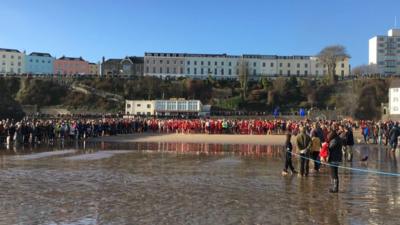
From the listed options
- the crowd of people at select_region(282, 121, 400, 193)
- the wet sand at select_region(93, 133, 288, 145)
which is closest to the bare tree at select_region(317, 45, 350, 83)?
the wet sand at select_region(93, 133, 288, 145)

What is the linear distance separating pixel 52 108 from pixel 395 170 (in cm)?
10816

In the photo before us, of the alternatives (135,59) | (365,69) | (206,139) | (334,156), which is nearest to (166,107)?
(135,59)

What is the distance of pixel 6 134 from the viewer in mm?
31438

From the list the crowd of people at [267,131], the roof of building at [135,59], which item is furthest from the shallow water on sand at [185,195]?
the roof of building at [135,59]

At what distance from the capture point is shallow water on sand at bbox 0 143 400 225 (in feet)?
31.7

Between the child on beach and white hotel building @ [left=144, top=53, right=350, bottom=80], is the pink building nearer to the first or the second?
white hotel building @ [left=144, top=53, right=350, bottom=80]

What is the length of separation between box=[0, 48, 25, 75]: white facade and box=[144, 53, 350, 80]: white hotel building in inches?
1816

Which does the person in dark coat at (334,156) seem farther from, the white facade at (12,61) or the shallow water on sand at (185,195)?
the white facade at (12,61)

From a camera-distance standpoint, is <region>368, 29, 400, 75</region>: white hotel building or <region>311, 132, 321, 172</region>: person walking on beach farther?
<region>368, 29, 400, 75</region>: white hotel building

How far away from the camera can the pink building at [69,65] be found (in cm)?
18500

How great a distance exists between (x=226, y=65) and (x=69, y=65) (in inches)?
2314

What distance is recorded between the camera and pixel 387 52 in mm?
179250

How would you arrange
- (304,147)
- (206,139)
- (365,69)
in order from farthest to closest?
(365,69) < (206,139) < (304,147)

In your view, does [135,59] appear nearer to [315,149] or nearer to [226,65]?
[226,65]
